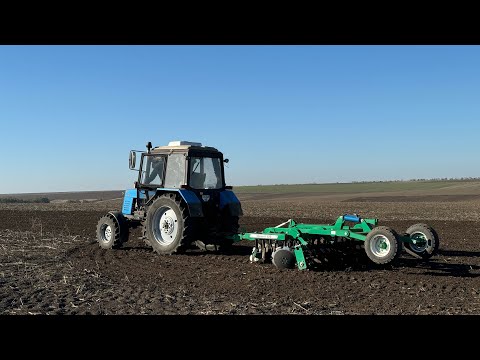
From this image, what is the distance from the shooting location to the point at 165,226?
9.91 meters

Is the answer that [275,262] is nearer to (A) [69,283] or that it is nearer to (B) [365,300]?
(B) [365,300]

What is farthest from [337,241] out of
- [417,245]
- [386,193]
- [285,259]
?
[386,193]

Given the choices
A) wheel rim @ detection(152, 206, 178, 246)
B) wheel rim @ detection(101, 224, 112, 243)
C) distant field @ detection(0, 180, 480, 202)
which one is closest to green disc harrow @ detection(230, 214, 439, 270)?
wheel rim @ detection(152, 206, 178, 246)

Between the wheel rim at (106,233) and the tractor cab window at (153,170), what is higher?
the tractor cab window at (153,170)

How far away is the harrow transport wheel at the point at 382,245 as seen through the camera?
7305mm

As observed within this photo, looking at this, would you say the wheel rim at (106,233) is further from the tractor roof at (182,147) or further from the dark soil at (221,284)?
the tractor roof at (182,147)

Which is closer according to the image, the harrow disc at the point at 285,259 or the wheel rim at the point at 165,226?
the harrow disc at the point at 285,259

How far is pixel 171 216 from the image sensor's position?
9.79m

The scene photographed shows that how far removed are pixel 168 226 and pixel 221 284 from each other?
10.6 ft

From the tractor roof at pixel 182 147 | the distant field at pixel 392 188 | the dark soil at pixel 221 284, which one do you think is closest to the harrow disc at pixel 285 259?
the dark soil at pixel 221 284

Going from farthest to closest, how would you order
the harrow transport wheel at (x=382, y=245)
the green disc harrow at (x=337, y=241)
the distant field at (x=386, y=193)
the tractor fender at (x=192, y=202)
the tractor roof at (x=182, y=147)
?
the distant field at (x=386, y=193) → the tractor roof at (x=182, y=147) → the tractor fender at (x=192, y=202) → the green disc harrow at (x=337, y=241) → the harrow transport wheel at (x=382, y=245)

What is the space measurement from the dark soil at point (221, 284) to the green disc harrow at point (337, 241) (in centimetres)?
26

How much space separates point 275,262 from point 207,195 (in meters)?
2.70
